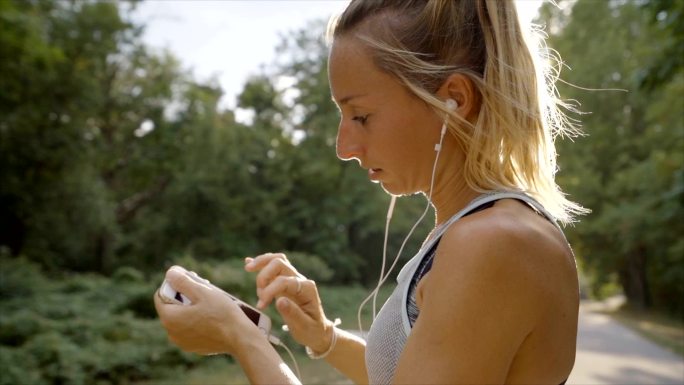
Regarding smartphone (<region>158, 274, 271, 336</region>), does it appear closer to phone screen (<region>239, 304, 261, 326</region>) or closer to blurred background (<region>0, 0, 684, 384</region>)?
phone screen (<region>239, 304, 261, 326</region>)

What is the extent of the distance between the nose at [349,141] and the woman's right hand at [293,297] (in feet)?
1.23

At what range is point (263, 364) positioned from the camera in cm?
152

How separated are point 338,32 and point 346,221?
3016cm

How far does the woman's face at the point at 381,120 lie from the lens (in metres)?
1.56

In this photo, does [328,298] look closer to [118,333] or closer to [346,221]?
[118,333]

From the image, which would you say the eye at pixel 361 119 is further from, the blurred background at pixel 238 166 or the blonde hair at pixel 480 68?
the blurred background at pixel 238 166

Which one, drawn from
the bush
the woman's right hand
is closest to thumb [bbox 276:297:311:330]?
the woman's right hand

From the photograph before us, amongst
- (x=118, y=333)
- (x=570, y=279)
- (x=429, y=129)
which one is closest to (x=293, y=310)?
(x=429, y=129)

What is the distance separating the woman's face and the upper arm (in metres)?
0.35

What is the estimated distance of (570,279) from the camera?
136 cm

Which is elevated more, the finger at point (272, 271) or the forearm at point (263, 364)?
the finger at point (272, 271)

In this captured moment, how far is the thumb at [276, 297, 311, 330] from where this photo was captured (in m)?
1.84

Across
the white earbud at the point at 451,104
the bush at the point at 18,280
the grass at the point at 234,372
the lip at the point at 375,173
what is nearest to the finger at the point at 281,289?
the lip at the point at 375,173

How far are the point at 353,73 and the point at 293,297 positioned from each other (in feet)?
2.22
